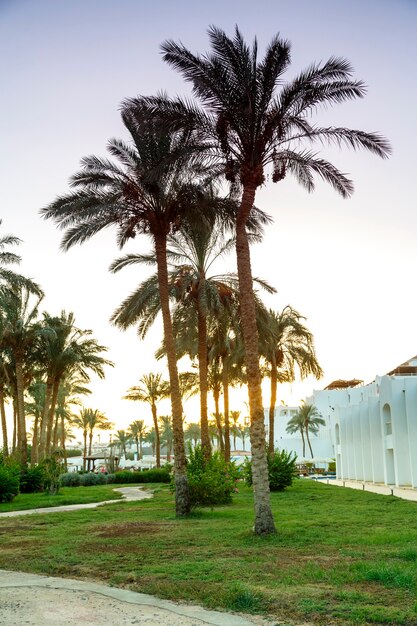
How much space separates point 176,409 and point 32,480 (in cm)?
2164

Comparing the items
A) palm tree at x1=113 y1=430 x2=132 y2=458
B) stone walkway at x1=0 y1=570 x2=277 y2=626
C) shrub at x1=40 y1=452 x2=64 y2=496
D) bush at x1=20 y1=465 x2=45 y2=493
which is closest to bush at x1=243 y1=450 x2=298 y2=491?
shrub at x1=40 y1=452 x2=64 y2=496

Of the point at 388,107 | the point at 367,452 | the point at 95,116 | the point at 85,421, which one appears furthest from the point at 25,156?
the point at 85,421

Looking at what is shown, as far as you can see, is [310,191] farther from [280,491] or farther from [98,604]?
[280,491]

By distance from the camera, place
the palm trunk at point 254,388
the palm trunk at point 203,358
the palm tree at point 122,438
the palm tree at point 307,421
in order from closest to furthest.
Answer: the palm trunk at point 254,388
the palm trunk at point 203,358
the palm tree at point 307,421
the palm tree at point 122,438

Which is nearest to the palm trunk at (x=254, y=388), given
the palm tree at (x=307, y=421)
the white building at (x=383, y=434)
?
Result: the white building at (x=383, y=434)

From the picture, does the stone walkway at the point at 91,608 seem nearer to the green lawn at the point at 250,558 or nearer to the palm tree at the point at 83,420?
the green lawn at the point at 250,558

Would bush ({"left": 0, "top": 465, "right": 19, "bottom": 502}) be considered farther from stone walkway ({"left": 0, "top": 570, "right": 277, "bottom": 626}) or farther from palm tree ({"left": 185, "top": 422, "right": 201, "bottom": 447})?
palm tree ({"left": 185, "top": 422, "right": 201, "bottom": 447})

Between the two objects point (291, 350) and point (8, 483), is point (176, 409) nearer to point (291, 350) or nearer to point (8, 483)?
point (8, 483)

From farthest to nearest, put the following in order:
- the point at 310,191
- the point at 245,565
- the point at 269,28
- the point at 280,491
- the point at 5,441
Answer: the point at 5,441 → the point at 280,491 → the point at 310,191 → the point at 269,28 → the point at 245,565

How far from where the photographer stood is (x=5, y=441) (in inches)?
1779

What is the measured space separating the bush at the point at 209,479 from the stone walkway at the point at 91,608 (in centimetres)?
1215

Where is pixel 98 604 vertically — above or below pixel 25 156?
below

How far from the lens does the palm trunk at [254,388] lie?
1334cm

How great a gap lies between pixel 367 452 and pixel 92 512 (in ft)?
70.1
